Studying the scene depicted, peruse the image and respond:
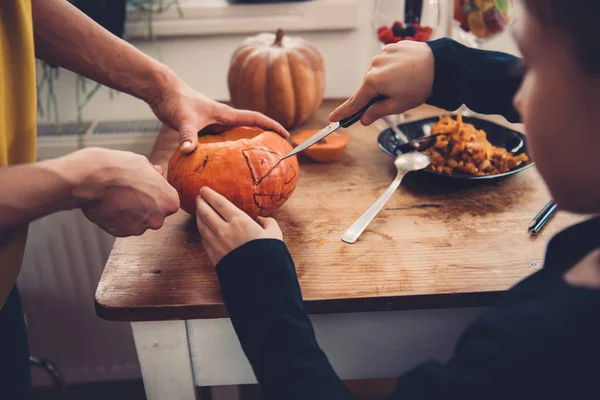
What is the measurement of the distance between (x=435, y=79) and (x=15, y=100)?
0.60m

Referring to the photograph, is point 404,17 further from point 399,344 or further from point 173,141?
point 399,344

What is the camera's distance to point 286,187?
2.54ft

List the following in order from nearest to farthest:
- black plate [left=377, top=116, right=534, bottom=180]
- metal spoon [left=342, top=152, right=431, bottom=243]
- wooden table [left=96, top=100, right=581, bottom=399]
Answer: wooden table [left=96, top=100, right=581, bottom=399] < metal spoon [left=342, top=152, right=431, bottom=243] < black plate [left=377, top=116, right=534, bottom=180]

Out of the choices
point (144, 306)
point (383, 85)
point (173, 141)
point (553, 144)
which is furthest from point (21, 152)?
point (553, 144)

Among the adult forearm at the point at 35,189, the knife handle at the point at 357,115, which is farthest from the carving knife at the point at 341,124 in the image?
the adult forearm at the point at 35,189

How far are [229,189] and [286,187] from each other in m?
0.09

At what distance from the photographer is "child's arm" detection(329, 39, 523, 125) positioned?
2.59ft

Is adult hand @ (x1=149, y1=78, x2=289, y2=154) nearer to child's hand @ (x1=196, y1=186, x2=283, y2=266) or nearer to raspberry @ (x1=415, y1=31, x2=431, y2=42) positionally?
child's hand @ (x1=196, y1=186, x2=283, y2=266)

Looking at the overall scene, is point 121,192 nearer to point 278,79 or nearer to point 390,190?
point 390,190

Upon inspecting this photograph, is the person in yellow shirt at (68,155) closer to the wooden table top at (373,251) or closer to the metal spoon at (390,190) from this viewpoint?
the wooden table top at (373,251)

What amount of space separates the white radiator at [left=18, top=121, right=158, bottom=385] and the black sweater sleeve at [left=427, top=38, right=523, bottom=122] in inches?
32.1

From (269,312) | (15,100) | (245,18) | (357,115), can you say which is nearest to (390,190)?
(357,115)

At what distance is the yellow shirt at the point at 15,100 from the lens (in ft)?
2.13

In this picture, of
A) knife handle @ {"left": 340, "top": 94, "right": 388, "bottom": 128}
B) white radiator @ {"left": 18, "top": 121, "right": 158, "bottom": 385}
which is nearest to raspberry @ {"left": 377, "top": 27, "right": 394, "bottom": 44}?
knife handle @ {"left": 340, "top": 94, "right": 388, "bottom": 128}
